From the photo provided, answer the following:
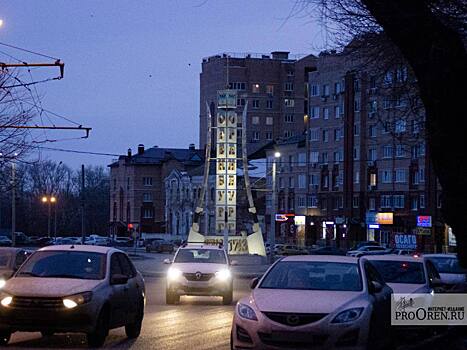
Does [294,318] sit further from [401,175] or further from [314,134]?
[314,134]

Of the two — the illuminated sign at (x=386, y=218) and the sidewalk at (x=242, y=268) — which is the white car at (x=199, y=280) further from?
the illuminated sign at (x=386, y=218)

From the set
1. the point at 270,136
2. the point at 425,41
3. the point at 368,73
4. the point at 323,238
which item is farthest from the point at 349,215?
the point at 425,41

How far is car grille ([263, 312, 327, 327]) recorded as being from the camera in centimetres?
1291

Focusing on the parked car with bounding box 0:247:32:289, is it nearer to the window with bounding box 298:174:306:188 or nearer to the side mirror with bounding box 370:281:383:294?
the side mirror with bounding box 370:281:383:294

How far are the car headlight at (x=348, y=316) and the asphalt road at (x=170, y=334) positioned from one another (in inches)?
147

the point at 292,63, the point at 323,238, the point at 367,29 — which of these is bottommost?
the point at 323,238

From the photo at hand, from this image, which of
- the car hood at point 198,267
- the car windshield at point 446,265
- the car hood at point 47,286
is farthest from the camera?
the car hood at point 198,267

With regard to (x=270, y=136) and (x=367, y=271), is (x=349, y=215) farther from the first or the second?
(x=367, y=271)

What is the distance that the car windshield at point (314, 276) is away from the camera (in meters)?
14.3

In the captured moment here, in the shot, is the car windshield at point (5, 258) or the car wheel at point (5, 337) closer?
the car wheel at point (5, 337)

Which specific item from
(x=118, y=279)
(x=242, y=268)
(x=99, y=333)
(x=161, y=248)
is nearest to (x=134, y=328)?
(x=118, y=279)

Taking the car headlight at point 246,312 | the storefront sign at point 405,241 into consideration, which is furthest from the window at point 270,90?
the car headlight at point 246,312

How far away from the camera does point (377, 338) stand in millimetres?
13797

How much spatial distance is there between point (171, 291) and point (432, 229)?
55063 millimetres
